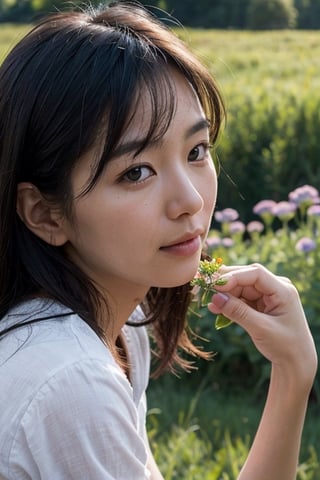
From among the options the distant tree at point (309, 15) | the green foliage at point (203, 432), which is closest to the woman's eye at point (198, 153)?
the green foliage at point (203, 432)

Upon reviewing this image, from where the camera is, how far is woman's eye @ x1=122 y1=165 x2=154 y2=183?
1.46 metres

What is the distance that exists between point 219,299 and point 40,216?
34 centimetres

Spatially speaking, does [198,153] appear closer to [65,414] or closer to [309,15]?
[65,414]

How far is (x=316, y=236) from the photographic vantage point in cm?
372

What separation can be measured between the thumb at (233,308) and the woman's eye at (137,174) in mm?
308

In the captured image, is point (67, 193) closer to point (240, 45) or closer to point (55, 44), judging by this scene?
point (55, 44)

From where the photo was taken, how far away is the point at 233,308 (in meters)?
1.67

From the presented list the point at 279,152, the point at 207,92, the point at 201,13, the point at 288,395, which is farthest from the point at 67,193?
the point at 201,13

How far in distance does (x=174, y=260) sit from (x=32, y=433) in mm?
350

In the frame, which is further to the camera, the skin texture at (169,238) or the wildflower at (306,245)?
the wildflower at (306,245)

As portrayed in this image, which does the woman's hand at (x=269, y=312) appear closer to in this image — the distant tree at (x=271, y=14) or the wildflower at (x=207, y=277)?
the wildflower at (x=207, y=277)

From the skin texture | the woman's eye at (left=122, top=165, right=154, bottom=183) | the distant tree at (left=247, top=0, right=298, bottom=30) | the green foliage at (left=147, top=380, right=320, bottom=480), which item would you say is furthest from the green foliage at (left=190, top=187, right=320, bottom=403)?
the distant tree at (left=247, top=0, right=298, bottom=30)

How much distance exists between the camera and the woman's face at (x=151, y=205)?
1.46 m

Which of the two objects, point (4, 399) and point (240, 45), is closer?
point (4, 399)
